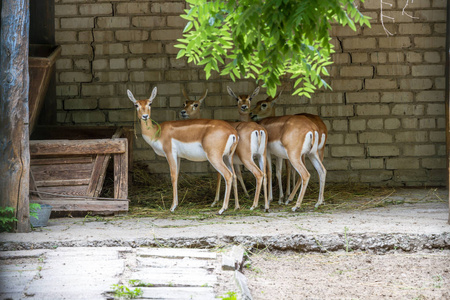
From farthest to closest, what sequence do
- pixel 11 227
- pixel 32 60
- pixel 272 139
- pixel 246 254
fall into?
pixel 272 139 → pixel 32 60 → pixel 11 227 → pixel 246 254

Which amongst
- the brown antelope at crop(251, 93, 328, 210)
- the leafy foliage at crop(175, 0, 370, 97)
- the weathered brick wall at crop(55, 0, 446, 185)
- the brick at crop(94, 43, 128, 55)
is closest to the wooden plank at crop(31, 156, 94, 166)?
the brown antelope at crop(251, 93, 328, 210)

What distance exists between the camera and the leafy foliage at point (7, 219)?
248 inches

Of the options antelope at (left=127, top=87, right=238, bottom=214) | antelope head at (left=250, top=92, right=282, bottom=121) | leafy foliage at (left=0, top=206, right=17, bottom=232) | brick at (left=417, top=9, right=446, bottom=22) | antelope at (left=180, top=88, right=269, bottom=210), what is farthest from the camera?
brick at (left=417, top=9, right=446, bottom=22)

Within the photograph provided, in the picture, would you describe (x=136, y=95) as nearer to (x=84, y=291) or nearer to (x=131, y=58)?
(x=131, y=58)

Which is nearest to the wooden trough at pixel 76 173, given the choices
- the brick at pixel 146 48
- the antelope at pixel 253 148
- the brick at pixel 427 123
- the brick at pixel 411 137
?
the antelope at pixel 253 148

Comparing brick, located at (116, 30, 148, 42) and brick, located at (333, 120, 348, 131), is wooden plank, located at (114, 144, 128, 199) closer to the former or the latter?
brick, located at (116, 30, 148, 42)

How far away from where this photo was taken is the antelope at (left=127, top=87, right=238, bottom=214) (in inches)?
314

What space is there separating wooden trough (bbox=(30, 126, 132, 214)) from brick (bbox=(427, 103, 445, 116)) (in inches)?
208

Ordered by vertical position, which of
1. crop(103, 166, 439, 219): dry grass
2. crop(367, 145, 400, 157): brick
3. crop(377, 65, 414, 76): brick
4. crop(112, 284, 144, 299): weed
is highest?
crop(377, 65, 414, 76): brick

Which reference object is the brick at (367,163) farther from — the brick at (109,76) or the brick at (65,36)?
the brick at (65,36)

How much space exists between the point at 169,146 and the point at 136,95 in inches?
96.0

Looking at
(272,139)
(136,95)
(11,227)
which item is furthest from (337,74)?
(11,227)

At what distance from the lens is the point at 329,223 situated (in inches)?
267

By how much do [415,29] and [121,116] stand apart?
5012 mm
